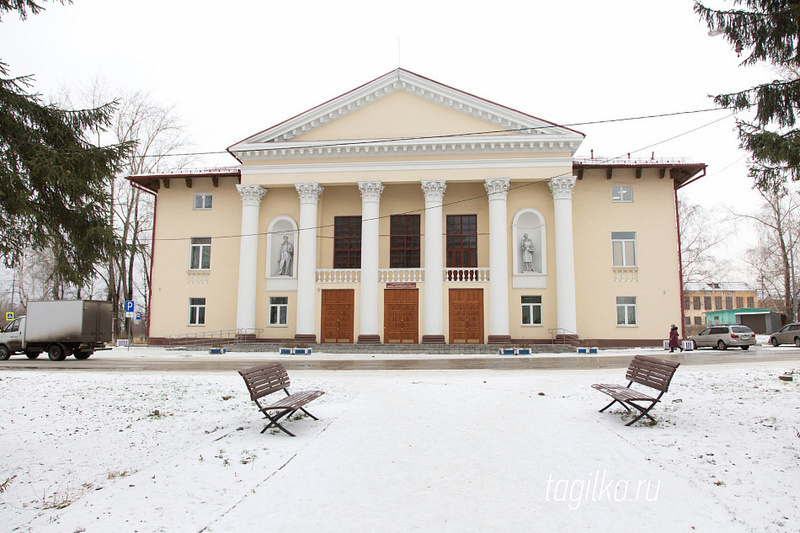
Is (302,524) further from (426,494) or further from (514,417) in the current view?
(514,417)

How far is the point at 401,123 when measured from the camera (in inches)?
1107

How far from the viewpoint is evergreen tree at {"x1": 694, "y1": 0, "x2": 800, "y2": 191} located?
8047 mm

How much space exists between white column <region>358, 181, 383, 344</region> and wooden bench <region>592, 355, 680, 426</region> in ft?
62.9

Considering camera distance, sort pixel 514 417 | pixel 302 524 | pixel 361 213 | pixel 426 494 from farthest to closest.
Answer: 1. pixel 361 213
2. pixel 514 417
3. pixel 426 494
4. pixel 302 524

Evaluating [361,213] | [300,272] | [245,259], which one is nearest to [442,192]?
[361,213]

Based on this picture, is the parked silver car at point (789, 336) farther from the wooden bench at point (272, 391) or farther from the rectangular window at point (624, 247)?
the wooden bench at point (272, 391)

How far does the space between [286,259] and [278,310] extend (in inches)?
118

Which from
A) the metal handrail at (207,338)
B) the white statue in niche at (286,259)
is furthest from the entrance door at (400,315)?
the metal handrail at (207,338)

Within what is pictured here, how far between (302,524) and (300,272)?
2453 cm

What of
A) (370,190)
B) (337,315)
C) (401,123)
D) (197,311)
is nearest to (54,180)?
(370,190)

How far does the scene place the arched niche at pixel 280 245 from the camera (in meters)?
29.5

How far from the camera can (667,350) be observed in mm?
26078

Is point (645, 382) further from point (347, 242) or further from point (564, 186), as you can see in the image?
point (347, 242)

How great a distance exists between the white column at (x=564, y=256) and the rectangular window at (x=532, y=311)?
103 cm
